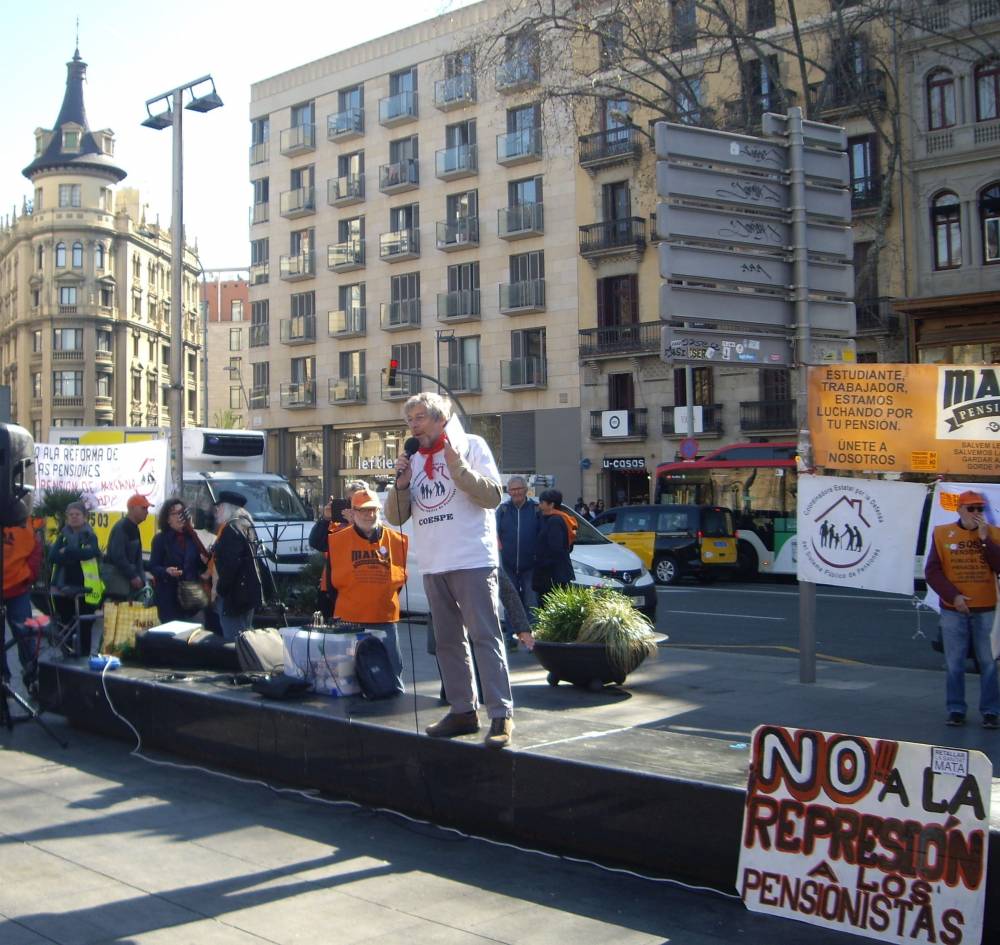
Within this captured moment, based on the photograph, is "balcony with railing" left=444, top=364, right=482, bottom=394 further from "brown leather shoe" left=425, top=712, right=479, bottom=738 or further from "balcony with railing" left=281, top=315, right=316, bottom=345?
"brown leather shoe" left=425, top=712, right=479, bottom=738

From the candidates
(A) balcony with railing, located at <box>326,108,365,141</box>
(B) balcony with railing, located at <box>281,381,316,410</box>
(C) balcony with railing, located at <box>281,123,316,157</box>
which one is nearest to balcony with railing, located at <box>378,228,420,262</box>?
(A) balcony with railing, located at <box>326,108,365,141</box>

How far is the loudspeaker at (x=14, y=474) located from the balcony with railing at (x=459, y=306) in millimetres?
37509

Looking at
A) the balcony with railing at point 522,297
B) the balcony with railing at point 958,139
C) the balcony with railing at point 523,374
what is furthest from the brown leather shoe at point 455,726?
the balcony with railing at point 522,297

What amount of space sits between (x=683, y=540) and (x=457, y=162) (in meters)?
26.1

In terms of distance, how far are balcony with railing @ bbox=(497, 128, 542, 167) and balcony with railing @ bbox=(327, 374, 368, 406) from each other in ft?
36.1

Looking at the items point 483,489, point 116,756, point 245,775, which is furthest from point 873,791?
point 116,756

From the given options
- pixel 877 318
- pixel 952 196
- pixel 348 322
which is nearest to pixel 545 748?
pixel 877 318

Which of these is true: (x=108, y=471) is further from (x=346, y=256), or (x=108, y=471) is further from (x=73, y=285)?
(x=73, y=285)

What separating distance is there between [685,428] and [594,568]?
75.6ft

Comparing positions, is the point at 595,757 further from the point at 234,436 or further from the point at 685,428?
the point at 685,428

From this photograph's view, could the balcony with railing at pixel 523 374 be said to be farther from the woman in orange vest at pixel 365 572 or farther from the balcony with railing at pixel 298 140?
the woman in orange vest at pixel 365 572

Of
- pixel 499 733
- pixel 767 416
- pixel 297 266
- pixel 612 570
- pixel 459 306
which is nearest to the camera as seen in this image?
pixel 499 733

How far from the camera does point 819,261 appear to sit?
11.3 m

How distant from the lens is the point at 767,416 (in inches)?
1479
